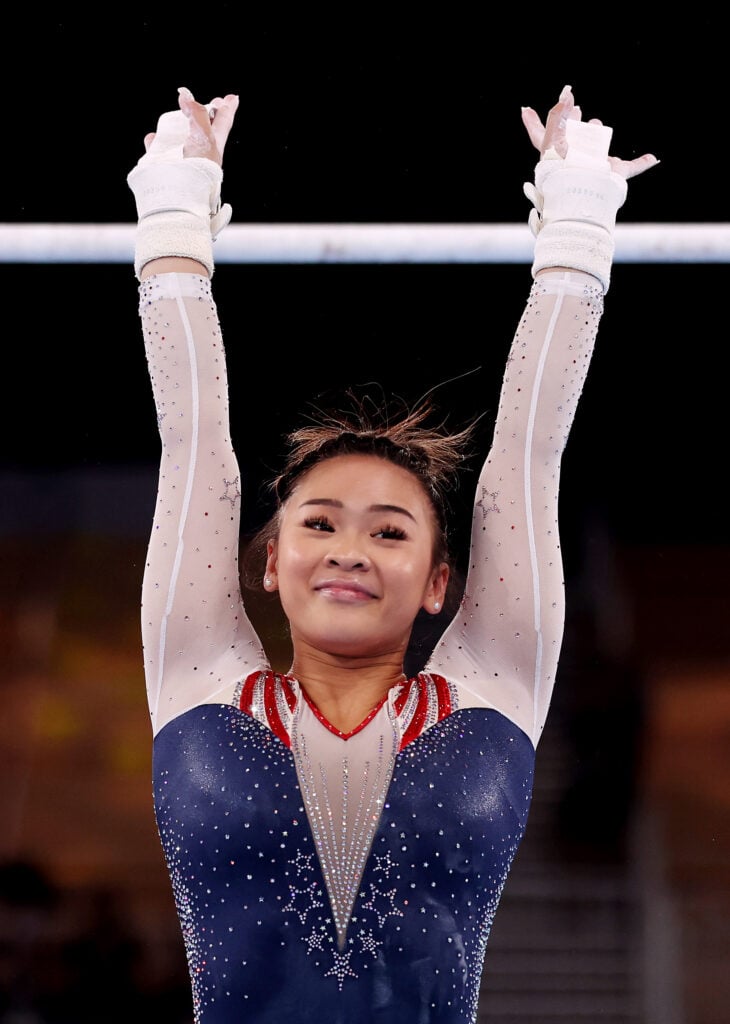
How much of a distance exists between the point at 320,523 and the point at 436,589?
226 millimetres

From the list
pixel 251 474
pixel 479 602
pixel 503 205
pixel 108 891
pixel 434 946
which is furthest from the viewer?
pixel 251 474

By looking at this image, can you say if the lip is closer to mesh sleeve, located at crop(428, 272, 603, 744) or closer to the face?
the face

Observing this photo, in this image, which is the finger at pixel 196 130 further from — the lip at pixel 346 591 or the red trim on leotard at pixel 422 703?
the red trim on leotard at pixel 422 703

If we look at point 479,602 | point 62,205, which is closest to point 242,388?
point 62,205

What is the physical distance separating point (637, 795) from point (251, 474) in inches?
55.7

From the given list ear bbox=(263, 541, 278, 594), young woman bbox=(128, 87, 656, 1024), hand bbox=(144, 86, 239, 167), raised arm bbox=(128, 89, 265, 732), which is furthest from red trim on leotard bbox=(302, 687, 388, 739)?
hand bbox=(144, 86, 239, 167)

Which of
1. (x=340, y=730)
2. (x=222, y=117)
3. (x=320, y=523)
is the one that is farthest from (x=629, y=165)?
(x=340, y=730)

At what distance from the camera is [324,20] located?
266cm

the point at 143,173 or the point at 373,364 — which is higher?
the point at 373,364

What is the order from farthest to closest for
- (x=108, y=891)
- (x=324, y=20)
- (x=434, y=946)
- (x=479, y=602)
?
(x=108, y=891) → (x=324, y=20) → (x=479, y=602) → (x=434, y=946)

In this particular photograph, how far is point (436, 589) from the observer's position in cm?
175

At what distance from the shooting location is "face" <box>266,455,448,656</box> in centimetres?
160

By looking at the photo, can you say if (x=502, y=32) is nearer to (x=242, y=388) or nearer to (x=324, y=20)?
(x=324, y=20)

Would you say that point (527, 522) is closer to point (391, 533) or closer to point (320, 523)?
point (391, 533)
